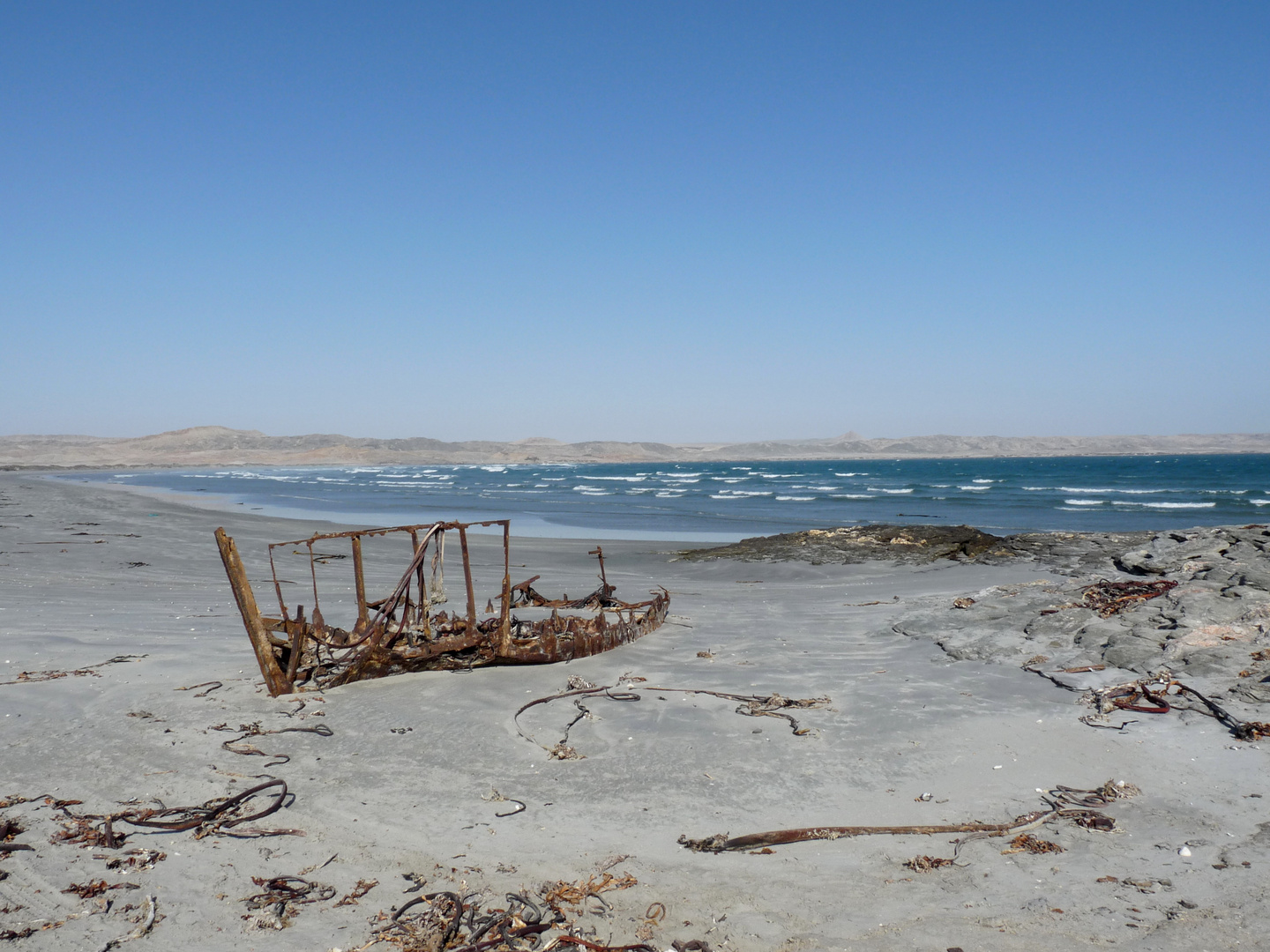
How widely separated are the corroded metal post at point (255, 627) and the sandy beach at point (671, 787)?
0.27 m

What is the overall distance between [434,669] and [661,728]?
2.66 m

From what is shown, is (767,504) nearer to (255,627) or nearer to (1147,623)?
(1147,623)

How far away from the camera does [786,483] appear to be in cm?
6700

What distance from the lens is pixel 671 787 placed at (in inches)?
206

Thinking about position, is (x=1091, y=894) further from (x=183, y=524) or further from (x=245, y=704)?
(x=183, y=524)

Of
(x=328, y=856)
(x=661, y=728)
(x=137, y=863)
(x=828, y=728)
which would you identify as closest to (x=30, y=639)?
(x=137, y=863)

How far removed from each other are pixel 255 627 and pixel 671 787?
3.97 metres

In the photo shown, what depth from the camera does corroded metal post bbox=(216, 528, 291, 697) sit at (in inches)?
266

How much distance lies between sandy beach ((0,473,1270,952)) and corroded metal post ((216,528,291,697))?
267mm

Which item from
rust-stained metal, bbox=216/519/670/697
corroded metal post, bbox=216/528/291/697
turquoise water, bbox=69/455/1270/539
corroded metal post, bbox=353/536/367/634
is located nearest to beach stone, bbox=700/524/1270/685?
rust-stained metal, bbox=216/519/670/697

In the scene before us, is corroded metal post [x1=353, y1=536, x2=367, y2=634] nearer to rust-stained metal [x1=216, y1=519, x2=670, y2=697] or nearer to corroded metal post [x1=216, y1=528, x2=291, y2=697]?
rust-stained metal [x1=216, y1=519, x2=670, y2=697]

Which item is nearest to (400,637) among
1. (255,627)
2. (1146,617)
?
(255,627)

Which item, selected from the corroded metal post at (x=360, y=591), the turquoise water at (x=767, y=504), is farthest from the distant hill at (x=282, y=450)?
the corroded metal post at (x=360, y=591)

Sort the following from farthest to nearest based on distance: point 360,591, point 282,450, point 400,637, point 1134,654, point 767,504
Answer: point 282,450 < point 767,504 < point 360,591 < point 400,637 < point 1134,654
